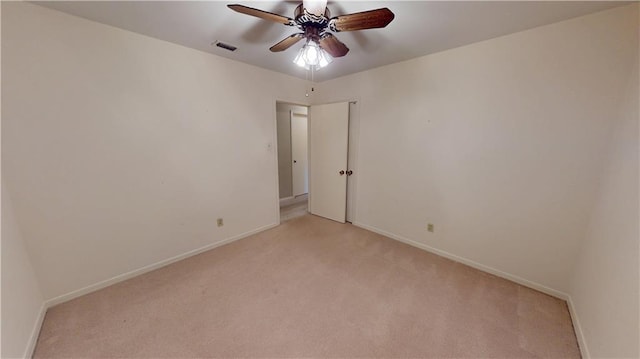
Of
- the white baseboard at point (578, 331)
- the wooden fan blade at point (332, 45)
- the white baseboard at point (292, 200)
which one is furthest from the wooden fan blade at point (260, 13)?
the white baseboard at point (292, 200)

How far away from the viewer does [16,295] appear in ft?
4.67

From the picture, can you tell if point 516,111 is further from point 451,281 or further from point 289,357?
point 289,357

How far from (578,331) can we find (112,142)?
400 cm

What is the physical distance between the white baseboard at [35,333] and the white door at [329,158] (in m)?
3.13

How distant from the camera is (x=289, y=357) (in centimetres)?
142

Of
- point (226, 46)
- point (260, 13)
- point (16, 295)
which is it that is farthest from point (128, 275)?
point (260, 13)

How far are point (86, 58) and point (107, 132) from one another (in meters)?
0.59

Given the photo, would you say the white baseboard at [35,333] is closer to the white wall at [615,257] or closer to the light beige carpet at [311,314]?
the light beige carpet at [311,314]

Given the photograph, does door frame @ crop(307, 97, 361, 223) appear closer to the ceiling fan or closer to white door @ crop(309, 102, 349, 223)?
white door @ crop(309, 102, 349, 223)

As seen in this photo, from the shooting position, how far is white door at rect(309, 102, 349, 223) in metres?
3.41

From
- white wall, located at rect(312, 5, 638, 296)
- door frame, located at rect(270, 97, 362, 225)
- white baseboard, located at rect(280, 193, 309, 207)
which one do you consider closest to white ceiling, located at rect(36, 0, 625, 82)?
white wall, located at rect(312, 5, 638, 296)

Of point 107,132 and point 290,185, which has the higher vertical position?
point 107,132

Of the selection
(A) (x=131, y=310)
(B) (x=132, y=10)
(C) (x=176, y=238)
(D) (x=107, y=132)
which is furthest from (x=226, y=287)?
(B) (x=132, y=10)

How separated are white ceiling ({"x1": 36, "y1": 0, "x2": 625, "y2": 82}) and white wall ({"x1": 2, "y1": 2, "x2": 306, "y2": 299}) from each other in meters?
0.24
